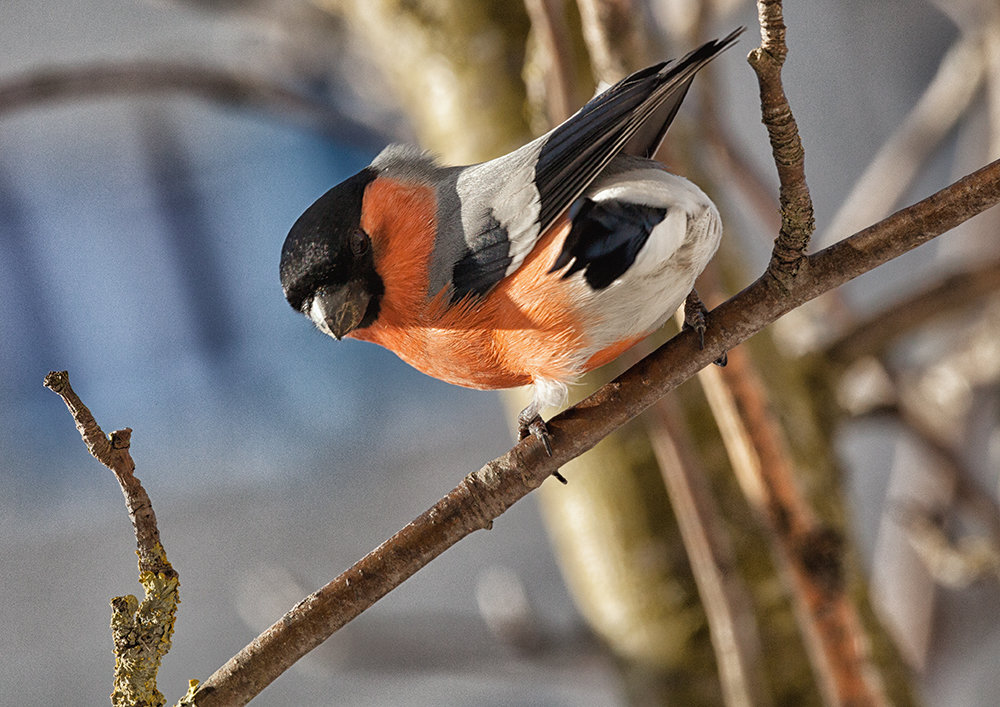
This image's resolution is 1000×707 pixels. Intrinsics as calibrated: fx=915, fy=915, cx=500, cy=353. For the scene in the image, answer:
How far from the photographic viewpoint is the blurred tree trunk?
2.88ft

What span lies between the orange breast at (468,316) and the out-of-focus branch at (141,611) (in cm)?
17

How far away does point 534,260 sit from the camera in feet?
1.65

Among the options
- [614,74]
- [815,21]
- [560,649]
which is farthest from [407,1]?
[815,21]

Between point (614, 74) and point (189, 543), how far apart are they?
106cm

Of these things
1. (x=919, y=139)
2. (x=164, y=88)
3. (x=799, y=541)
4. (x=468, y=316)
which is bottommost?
(x=799, y=541)

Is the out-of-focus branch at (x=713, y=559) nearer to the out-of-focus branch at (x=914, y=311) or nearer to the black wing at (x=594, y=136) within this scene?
the black wing at (x=594, y=136)

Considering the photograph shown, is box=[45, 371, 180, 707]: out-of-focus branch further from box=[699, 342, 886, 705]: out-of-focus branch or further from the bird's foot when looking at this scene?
box=[699, 342, 886, 705]: out-of-focus branch

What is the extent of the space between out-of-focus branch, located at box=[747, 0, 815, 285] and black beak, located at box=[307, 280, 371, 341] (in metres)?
0.22

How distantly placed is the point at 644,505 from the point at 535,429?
43 centimetres

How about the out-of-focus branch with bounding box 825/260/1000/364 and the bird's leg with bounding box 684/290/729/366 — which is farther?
the out-of-focus branch with bounding box 825/260/1000/364

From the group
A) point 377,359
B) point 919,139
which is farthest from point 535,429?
point 377,359

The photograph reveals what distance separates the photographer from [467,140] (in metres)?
0.96

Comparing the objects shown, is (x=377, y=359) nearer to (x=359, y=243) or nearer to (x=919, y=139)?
(x=919, y=139)

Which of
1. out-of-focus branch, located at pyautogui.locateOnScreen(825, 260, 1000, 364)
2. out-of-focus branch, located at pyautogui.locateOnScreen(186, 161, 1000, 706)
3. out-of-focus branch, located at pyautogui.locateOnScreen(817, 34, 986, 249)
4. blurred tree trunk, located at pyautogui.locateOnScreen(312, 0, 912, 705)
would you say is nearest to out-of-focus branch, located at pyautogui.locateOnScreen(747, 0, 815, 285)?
out-of-focus branch, located at pyautogui.locateOnScreen(186, 161, 1000, 706)
